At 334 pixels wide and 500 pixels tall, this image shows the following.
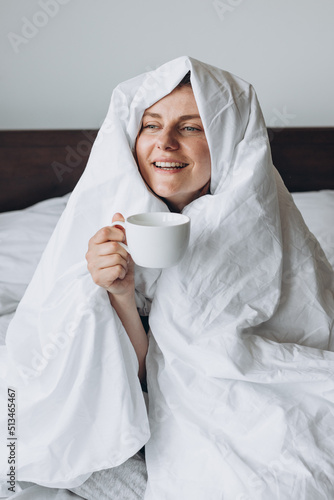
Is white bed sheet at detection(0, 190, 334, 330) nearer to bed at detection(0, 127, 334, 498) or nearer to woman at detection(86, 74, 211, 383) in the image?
bed at detection(0, 127, 334, 498)

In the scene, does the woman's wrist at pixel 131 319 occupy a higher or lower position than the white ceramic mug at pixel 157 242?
lower

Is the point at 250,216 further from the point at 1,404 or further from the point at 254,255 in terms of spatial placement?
the point at 1,404

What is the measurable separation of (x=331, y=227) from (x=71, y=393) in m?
1.03

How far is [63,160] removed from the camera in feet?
6.12

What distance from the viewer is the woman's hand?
0.76 m

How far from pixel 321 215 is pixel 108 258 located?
100 cm

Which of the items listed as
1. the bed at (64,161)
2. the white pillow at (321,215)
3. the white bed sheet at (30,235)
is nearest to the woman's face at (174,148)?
the white bed sheet at (30,235)

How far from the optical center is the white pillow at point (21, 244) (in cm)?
135

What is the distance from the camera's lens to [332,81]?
1.83 meters

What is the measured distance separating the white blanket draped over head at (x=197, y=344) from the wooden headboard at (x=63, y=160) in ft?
3.20

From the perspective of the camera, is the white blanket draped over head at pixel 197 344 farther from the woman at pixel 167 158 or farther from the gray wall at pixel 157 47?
the gray wall at pixel 157 47

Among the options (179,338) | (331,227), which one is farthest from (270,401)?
(331,227)

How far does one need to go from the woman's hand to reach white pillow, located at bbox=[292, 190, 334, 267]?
830 mm

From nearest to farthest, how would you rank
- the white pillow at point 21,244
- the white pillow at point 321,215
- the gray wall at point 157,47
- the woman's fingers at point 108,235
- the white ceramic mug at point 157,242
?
the white ceramic mug at point 157,242, the woman's fingers at point 108,235, the white pillow at point 21,244, the white pillow at point 321,215, the gray wall at point 157,47
